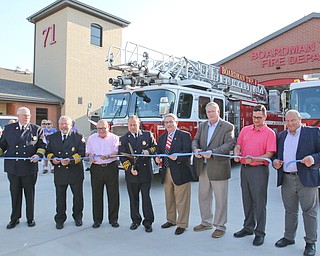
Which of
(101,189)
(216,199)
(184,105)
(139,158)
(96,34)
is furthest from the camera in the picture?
(96,34)

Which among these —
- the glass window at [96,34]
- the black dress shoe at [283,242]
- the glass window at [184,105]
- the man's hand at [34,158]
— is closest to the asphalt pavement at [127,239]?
the black dress shoe at [283,242]

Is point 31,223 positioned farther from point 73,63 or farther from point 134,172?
point 73,63

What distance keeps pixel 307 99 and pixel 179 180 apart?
413 centimetres

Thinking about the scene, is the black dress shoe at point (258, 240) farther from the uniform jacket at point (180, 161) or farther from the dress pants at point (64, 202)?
the dress pants at point (64, 202)

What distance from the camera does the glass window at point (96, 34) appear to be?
20094 mm

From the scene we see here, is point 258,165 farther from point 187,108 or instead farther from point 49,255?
point 187,108

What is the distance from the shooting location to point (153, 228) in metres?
4.57

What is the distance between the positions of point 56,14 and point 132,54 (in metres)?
12.7

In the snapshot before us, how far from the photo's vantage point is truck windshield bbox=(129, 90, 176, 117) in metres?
7.28

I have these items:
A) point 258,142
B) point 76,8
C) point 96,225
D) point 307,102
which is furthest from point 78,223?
point 76,8

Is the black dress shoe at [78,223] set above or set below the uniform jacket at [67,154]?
below

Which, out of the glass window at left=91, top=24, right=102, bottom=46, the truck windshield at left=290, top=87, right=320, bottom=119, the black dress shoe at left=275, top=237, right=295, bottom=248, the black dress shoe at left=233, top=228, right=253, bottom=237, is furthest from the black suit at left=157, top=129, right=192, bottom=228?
the glass window at left=91, top=24, right=102, bottom=46

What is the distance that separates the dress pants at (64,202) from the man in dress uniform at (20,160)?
43cm

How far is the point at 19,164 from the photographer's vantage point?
15.2ft
